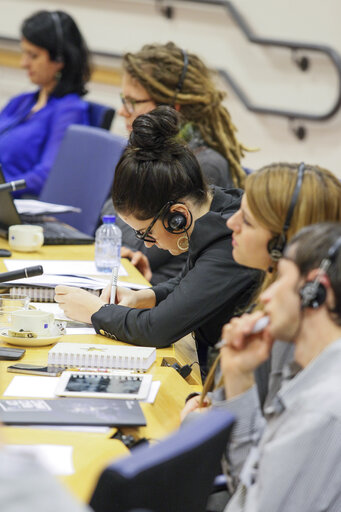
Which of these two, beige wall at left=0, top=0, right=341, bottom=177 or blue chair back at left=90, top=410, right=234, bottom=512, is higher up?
blue chair back at left=90, top=410, right=234, bottom=512

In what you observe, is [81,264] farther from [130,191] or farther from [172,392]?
[172,392]

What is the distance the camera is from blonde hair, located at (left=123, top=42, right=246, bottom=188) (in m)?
3.03

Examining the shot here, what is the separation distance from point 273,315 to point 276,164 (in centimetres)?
45

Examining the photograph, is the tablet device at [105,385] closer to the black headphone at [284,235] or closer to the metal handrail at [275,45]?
the black headphone at [284,235]

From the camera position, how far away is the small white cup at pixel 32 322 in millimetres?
1922

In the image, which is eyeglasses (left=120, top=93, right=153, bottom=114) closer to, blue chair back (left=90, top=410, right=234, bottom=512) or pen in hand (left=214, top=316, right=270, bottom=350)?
pen in hand (left=214, top=316, right=270, bottom=350)

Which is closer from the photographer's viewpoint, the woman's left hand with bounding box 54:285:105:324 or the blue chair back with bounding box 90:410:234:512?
the blue chair back with bounding box 90:410:234:512

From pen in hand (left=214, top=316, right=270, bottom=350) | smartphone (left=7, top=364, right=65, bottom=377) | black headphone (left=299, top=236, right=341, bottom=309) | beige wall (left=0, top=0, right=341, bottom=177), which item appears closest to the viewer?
black headphone (left=299, top=236, right=341, bottom=309)

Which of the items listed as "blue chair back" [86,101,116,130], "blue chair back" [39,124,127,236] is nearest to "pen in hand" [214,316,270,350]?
"blue chair back" [39,124,127,236]

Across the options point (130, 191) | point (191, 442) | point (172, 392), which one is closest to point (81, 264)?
point (130, 191)

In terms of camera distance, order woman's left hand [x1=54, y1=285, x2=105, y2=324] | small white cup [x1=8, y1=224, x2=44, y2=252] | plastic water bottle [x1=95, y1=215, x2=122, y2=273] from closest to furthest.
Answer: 1. woman's left hand [x1=54, y1=285, x2=105, y2=324]
2. plastic water bottle [x1=95, y1=215, x2=122, y2=273]
3. small white cup [x1=8, y1=224, x2=44, y2=252]

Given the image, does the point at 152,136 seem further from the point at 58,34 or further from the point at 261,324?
the point at 58,34

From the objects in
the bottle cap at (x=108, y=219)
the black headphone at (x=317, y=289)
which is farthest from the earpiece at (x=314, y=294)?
the bottle cap at (x=108, y=219)

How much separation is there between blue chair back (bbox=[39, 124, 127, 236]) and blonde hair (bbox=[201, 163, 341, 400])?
80.7 inches
